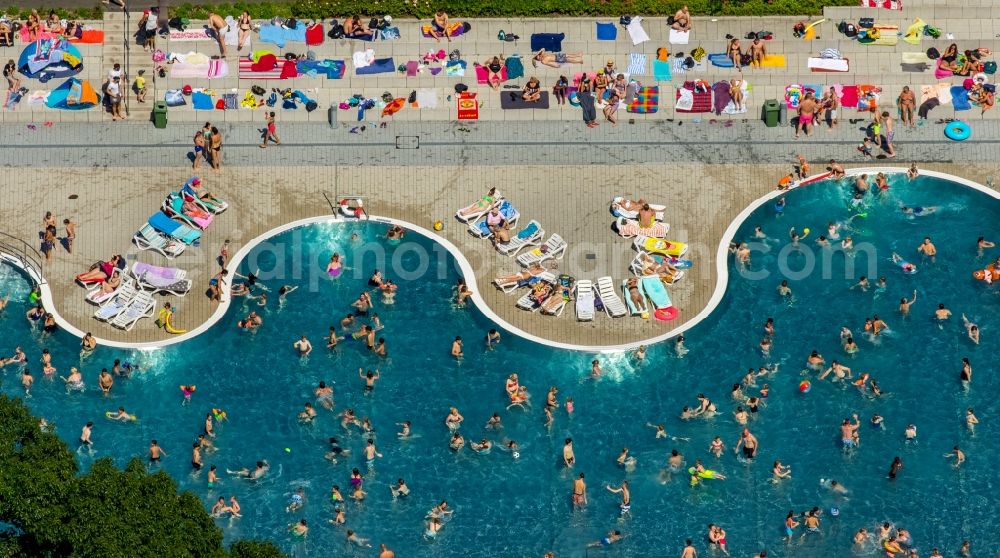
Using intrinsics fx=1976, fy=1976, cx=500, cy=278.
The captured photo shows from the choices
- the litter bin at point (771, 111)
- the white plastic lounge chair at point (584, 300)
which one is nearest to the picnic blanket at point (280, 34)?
the white plastic lounge chair at point (584, 300)

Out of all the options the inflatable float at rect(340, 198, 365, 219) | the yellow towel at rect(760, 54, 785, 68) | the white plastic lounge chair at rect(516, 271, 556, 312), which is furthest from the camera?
the yellow towel at rect(760, 54, 785, 68)

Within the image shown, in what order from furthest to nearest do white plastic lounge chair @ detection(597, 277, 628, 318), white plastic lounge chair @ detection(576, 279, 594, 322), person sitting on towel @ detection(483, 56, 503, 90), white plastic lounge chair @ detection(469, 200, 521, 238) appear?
person sitting on towel @ detection(483, 56, 503, 90), white plastic lounge chair @ detection(469, 200, 521, 238), white plastic lounge chair @ detection(597, 277, 628, 318), white plastic lounge chair @ detection(576, 279, 594, 322)

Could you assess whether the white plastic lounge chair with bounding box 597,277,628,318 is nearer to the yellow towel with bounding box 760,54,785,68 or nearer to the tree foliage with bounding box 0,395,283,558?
the yellow towel with bounding box 760,54,785,68

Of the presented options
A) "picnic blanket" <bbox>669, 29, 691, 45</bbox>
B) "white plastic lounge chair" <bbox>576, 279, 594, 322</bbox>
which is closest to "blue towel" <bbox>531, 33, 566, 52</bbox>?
"picnic blanket" <bbox>669, 29, 691, 45</bbox>

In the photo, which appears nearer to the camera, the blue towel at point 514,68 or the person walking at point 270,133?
the person walking at point 270,133

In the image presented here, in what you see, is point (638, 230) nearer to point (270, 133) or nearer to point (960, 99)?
point (960, 99)

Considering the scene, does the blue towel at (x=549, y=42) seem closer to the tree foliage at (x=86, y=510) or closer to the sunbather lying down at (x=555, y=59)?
the sunbather lying down at (x=555, y=59)

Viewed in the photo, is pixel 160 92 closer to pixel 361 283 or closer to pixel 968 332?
pixel 361 283

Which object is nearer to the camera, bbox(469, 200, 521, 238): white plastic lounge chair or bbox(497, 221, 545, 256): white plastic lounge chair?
bbox(497, 221, 545, 256): white plastic lounge chair
